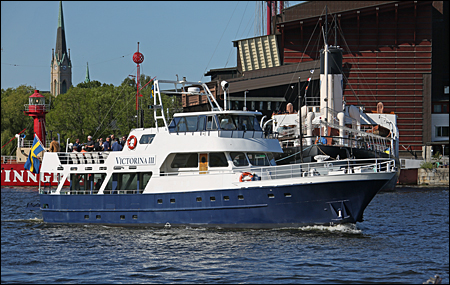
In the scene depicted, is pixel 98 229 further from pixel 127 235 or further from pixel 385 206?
pixel 385 206

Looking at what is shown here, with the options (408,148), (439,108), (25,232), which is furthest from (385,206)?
(439,108)

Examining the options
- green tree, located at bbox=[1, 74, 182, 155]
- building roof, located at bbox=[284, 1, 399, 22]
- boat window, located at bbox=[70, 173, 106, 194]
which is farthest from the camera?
green tree, located at bbox=[1, 74, 182, 155]

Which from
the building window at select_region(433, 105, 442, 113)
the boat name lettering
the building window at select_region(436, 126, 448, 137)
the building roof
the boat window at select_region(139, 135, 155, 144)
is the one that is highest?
the building roof

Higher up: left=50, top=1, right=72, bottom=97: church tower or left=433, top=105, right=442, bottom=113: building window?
left=50, top=1, right=72, bottom=97: church tower

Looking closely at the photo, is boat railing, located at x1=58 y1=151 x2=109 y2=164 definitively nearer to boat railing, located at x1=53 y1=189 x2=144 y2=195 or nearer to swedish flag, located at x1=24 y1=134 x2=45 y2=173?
boat railing, located at x1=53 y1=189 x2=144 y2=195

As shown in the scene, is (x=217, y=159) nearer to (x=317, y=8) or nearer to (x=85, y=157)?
(x=85, y=157)

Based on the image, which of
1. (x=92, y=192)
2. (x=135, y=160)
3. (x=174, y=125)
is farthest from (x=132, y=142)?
(x=92, y=192)

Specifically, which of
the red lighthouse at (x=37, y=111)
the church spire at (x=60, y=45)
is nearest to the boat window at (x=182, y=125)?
the red lighthouse at (x=37, y=111)

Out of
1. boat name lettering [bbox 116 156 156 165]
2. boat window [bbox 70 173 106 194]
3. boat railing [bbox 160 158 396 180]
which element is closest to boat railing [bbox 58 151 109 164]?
boat window [bbox 70 173 106 194]

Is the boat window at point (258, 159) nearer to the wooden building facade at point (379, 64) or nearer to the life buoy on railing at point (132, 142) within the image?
the life buoy on railing at point (132, 142)

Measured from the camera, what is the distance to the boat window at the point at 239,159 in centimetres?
2747

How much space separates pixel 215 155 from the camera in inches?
1084

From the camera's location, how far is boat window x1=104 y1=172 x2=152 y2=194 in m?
28.3

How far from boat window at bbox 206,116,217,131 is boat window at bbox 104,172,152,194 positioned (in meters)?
3.49
